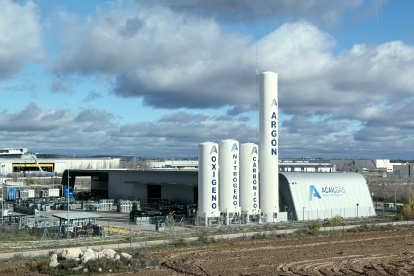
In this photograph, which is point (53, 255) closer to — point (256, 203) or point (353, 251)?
point (353, 251)

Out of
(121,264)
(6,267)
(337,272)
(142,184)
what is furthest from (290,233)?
(142,184)

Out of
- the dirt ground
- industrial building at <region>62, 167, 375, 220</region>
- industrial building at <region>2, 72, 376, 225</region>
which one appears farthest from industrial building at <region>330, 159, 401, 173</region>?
the dirt ground

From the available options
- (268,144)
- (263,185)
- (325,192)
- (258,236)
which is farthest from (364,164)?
(258,236)

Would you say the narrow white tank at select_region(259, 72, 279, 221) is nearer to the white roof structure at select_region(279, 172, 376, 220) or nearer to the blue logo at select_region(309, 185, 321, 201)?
the white roof structure at select_region(279, 172, 376, 220)

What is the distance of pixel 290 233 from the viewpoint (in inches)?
1511

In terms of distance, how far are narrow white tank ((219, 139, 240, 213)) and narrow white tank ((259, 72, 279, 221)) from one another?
2.55 metres

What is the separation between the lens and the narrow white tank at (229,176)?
44031 mm

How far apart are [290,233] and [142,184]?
3158cm

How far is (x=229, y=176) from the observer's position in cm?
4428

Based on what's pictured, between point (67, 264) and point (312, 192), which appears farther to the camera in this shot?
point (312, 192)

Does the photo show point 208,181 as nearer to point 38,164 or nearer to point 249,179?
point 249,179

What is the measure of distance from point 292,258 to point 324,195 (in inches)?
927

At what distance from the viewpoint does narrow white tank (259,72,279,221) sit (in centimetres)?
4472

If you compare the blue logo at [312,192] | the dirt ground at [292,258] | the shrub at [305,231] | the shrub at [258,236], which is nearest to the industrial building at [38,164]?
the blue logo at [312,192]
